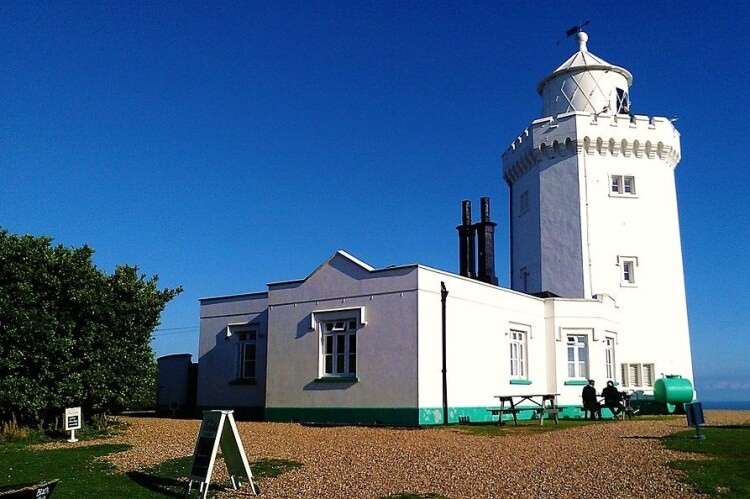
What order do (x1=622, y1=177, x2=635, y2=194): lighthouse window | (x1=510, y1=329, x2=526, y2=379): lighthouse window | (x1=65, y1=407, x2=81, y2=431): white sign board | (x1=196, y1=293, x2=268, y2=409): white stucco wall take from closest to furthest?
(x1=65, y1=407, x2=81, y2=431): white sign board < (x1=510, y1=329, x2=526, y2=379): lighthouse window < (x1=196, y1=293, x2=268, y2=409): white stucco wall < (x1=622, y1=177, x2=635, y2=194): lighthouse window

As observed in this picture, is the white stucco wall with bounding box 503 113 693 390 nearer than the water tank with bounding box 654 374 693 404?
No

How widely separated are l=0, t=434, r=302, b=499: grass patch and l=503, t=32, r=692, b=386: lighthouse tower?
18.9m

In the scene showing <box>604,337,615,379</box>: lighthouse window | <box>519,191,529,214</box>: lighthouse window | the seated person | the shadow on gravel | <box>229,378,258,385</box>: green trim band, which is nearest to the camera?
the shadow on gravel

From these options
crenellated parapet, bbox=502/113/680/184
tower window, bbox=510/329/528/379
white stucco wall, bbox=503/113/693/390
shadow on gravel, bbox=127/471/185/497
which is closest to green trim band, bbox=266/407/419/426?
tower window, bbox=510/329/528/379

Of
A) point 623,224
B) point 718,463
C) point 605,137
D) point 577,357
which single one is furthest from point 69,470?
point 605,137

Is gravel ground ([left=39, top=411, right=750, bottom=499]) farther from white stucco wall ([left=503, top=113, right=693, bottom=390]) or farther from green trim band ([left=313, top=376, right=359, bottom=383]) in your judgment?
white stucco wall ([left=503, top=113, right=693, bottom=390])

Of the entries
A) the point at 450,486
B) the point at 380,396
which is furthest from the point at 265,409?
the point at 450,486

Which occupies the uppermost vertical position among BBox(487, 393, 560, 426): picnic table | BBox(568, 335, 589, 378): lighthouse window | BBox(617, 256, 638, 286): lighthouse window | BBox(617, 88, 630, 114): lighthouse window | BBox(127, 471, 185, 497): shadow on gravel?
BBox(617, 88, 630, 114): lighthouse window

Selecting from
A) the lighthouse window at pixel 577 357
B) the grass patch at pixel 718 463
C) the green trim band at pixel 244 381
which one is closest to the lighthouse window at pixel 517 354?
the lighthouse window at pixel 577 357

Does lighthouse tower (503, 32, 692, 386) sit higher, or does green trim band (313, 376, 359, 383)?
lighthouse tower (503, 32, 692, 386)

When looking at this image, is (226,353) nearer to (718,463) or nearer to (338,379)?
(338,379)

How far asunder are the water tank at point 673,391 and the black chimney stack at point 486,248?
7029 millimetres

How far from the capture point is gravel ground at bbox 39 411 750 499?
9062 mm

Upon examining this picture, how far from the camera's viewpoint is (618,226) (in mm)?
28031
